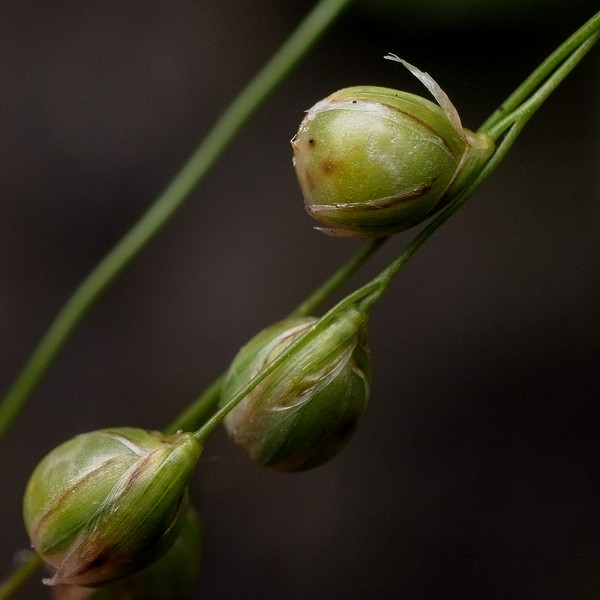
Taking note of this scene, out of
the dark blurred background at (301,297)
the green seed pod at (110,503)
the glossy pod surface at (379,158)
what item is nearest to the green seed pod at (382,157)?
the glossy pod surface at (379,158)

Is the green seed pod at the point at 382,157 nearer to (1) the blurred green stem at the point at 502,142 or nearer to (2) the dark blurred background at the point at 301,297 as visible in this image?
(1) the blurred green stem at the point at 502,142

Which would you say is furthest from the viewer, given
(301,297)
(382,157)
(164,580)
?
(301,297)

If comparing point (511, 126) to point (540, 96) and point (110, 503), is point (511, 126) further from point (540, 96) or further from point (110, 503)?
point (110, 503)

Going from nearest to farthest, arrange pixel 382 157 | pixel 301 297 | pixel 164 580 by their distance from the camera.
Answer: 1. pixel 382 157
2. pixel 164 580
3. pixel 301 297

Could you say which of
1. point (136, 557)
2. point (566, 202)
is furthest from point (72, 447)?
point (566, 202)

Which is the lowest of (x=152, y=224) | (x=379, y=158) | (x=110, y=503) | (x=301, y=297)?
(x=301, y=297)

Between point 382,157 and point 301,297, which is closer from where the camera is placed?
point 382,157

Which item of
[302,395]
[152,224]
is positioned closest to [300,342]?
[302,395]
